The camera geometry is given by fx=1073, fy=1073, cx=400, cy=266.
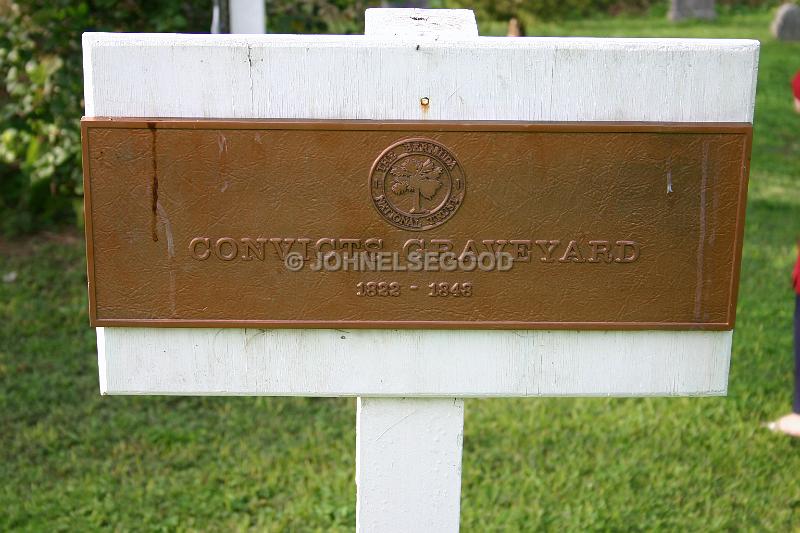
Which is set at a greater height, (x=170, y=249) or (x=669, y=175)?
(x=669, y=175)

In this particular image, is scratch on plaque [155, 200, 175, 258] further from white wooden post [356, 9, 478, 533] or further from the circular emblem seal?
white wooden post [356, 9, 478, 533]

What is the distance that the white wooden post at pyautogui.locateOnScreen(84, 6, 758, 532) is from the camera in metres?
2.04

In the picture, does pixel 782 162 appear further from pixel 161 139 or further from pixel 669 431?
pixel 161 139

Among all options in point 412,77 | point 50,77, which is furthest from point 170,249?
point 50,77

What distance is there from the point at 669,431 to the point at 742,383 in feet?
1.88

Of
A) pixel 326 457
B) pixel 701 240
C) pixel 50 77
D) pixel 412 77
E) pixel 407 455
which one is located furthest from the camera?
pixel 50 77

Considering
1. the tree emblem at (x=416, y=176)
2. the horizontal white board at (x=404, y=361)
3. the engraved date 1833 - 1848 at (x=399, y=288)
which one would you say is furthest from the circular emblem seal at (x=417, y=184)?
the horizontal white board at (x=404, y=361)

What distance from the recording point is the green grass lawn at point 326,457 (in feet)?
11.3

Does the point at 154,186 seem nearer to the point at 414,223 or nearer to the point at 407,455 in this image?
the point at 414,223

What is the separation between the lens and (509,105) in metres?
2.08

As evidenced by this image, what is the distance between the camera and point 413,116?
6.82 feet

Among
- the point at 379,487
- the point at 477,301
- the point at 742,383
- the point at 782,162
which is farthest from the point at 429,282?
the point at 782,162

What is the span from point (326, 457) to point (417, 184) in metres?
1.93

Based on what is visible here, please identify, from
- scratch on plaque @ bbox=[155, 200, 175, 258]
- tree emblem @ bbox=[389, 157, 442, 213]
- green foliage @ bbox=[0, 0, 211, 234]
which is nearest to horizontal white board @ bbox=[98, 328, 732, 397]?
scratch on plaque @ bbox=[155, 200, 175, 258]
